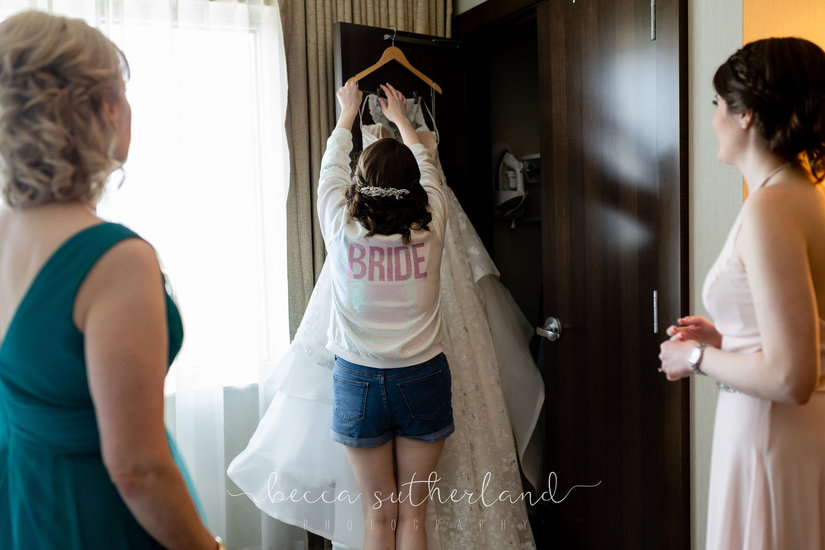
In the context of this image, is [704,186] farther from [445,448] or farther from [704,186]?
[445,448]

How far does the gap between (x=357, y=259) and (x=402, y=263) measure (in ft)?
0.43

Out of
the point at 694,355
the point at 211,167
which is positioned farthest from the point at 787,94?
the point at 211,167

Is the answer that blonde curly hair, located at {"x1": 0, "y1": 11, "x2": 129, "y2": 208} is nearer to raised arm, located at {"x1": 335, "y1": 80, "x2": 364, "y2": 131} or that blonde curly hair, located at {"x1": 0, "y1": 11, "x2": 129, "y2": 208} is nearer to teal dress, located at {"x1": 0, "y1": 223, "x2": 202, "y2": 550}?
teal dress, located at {"x1": 0, "y1": 223, "x2": 202, "y2": 550}

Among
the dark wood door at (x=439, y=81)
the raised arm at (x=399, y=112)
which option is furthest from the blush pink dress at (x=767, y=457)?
the dark wood door at (x=439, y=81)

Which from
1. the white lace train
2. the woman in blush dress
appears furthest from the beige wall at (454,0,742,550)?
the white lace train

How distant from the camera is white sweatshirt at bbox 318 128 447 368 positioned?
1.94m

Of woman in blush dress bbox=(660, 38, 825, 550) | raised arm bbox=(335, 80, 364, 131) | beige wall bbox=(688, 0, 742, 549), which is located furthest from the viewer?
raised arm bbox=(335, 80, 364, 131)

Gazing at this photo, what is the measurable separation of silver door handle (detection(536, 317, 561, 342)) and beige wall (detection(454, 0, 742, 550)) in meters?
0.56

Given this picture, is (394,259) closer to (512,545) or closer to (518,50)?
(512,545)

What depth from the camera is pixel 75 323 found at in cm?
91

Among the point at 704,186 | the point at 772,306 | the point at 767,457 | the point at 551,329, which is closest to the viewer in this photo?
the point at 772,306

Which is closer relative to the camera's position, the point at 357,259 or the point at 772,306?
the point at 772,306

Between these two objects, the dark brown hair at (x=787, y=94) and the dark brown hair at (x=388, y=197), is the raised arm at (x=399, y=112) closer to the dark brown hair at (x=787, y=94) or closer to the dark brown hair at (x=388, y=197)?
the dark brown hair at (x=388, y=197)

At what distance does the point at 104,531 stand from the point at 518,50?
2.77 m
